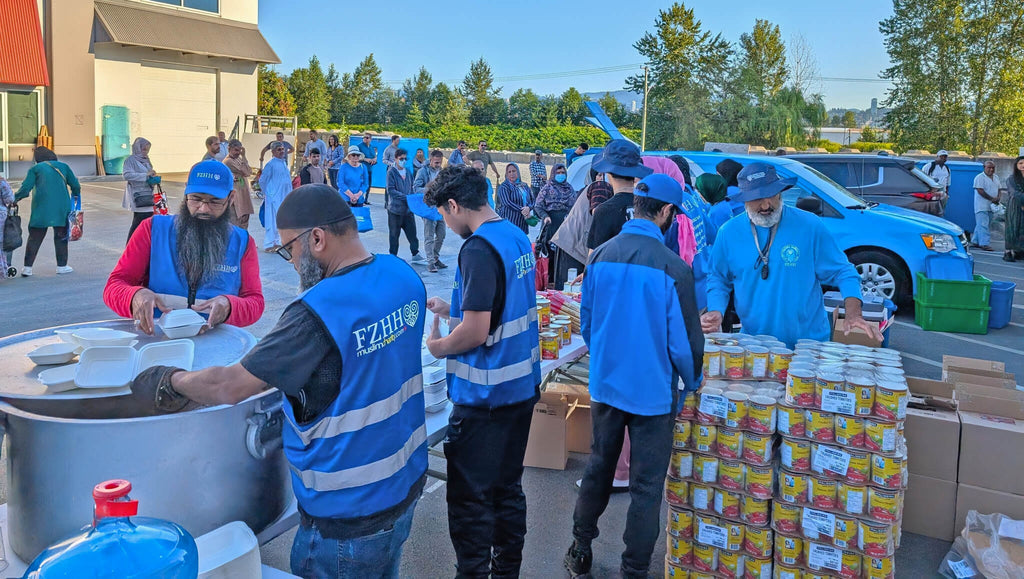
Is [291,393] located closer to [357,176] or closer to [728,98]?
[357,176]

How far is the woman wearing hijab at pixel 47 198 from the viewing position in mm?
10703

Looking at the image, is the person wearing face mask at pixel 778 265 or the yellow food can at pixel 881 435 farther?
the person wearing face mask at pixel 778 265

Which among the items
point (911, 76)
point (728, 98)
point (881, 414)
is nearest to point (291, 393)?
point (881, 414)

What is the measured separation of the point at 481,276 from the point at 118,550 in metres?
1.92

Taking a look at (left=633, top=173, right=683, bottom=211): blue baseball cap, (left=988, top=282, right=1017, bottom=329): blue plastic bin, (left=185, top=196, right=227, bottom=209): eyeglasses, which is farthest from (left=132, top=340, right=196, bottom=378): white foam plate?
(left=988, top=282, right=1017, bottom=329): blue plastic bin

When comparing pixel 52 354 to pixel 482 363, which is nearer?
pixel 52 354

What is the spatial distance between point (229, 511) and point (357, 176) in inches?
482

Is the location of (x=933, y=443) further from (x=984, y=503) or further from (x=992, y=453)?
(x=984, y=503)

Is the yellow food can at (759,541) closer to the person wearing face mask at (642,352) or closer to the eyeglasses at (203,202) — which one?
the person wearing face mask at (642,352)

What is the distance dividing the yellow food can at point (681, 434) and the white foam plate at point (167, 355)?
2.19m

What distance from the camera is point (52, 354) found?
2668 millimetres

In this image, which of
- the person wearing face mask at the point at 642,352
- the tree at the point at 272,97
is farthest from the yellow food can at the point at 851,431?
the tree at the point at 272,97

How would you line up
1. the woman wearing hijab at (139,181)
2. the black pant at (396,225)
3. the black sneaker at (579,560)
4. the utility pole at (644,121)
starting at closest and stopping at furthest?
the black sneaker at (579,560) → the woman wearing hijab at (139,181) → the black pant at (396,225) → the utility pole at (644,121)

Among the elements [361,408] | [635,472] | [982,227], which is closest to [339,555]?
[361,408]
